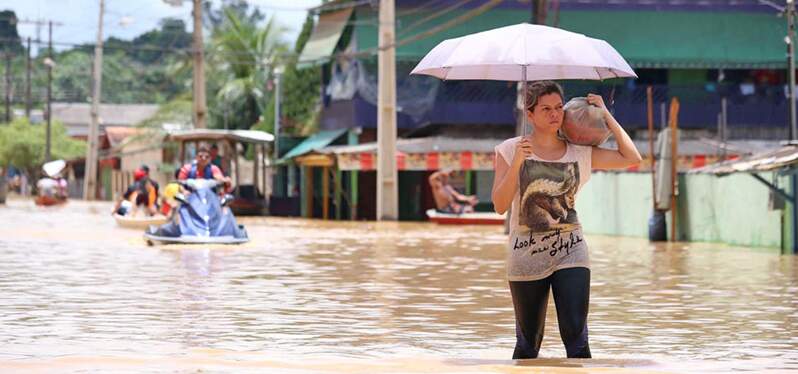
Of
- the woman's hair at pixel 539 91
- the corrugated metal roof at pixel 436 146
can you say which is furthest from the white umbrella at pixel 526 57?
the corrugated metal roof at pixel 436 146

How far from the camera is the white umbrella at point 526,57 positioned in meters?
10.2

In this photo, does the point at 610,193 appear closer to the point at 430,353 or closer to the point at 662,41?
the point at 662,41

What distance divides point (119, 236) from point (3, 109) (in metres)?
107

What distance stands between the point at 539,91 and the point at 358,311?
18.9 feet

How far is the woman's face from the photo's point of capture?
952cm

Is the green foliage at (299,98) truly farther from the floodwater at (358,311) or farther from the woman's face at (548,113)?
the woman's face at (548,113)

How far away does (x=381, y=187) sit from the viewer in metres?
49.7

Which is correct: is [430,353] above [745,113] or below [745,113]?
below

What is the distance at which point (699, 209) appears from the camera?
31.1 meters

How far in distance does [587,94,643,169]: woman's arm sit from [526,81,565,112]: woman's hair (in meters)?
0.21

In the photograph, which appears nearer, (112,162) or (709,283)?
(709,283)

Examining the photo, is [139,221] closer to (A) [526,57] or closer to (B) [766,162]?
(B) [766,162]

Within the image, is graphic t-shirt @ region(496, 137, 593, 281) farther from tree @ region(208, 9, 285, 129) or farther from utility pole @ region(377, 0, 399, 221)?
tree @ region(208, 9, 285, 129)

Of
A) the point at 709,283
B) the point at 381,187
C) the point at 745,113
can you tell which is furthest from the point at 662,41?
the point at 709,283
